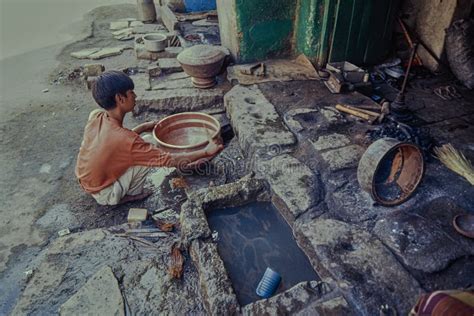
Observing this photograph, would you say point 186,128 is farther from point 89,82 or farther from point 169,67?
point 89,82

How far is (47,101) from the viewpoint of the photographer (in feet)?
19.4

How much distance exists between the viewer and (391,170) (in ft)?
10.0

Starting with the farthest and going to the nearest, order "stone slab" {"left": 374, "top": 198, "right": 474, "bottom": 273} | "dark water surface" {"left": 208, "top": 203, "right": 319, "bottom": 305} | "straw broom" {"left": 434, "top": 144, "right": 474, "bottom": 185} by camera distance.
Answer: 1. "straw broom" {"left": 434, "top": 144, "right": 474, "bottom": 185}
2. "dark water surface" {"left": 208, "top": 203, "right": 319, "bottom": 305}
3. "stone slab" {"left": 374, "top": 198, "right": 474, "bottom": 273}

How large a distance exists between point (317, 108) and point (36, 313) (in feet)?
11.3

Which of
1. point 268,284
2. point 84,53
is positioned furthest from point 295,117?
point 84,53

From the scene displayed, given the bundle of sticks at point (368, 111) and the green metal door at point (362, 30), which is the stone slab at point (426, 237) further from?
the green metal door at point (362, 30)

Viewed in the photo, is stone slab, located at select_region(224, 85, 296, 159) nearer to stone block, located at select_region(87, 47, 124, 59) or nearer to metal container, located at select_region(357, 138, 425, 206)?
metal container, located at select_region(357, 138, 425, 206)

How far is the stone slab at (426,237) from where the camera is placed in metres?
2.37

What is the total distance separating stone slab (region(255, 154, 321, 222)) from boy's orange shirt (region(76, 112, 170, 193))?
1019mm

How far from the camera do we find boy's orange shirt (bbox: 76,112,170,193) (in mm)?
3150

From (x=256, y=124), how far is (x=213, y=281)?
2043 mm

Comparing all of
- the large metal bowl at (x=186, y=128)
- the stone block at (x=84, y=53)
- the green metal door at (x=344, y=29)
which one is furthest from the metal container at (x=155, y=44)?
the large metal bowl at (x=186, y=128)

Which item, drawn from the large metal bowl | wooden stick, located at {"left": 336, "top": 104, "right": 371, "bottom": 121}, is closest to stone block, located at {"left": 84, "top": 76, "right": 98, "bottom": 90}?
the large metal bowl

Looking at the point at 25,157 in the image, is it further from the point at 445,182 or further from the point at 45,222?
the point at 445,182
